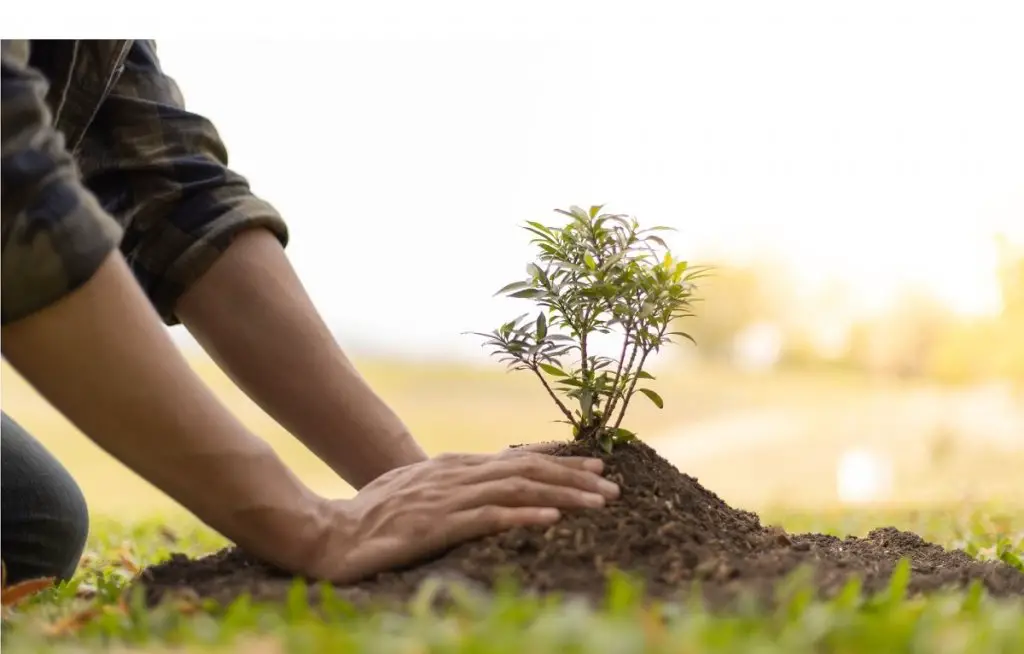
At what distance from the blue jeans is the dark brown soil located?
2.52 feet

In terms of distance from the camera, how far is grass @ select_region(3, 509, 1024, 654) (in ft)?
4.28

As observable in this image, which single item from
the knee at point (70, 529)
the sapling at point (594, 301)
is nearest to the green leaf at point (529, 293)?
the sapling at point (594, 301)

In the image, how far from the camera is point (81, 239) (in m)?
1.80

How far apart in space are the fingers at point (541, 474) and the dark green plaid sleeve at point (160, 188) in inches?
35.7

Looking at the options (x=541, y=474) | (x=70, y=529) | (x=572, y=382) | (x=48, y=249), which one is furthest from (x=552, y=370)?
(x=70, y=529)

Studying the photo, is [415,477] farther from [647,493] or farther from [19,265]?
[19,265]

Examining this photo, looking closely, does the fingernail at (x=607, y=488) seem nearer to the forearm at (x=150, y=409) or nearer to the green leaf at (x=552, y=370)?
the green leaf at (x=552, y=370)

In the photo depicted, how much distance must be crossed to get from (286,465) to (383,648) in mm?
812

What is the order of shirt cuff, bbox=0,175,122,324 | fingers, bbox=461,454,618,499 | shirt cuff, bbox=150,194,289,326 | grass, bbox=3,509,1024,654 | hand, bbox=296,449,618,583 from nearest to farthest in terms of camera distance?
grass, bbox=3,509,1024,654
shirt cuff, bbox=0,175,122,324
hand, bbox=296,449,618,583
fingers, bbox=461,454,618,499
shirt cuff, bbox=150,194,289,326

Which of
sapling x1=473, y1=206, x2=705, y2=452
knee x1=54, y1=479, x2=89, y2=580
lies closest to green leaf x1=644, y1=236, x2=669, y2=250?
sapling x1=473, y1=206, x2=705, y2=452

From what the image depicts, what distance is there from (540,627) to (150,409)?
90 centimetres

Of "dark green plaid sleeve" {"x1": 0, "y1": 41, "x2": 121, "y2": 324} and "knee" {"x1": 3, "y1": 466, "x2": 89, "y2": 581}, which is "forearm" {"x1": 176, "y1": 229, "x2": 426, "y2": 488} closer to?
"dark green plaid sleeve" {"x1": 0, "y1": 41, "x2": 121, "y2": 324}

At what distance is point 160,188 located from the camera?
2492 mm

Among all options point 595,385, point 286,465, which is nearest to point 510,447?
point 595,385
